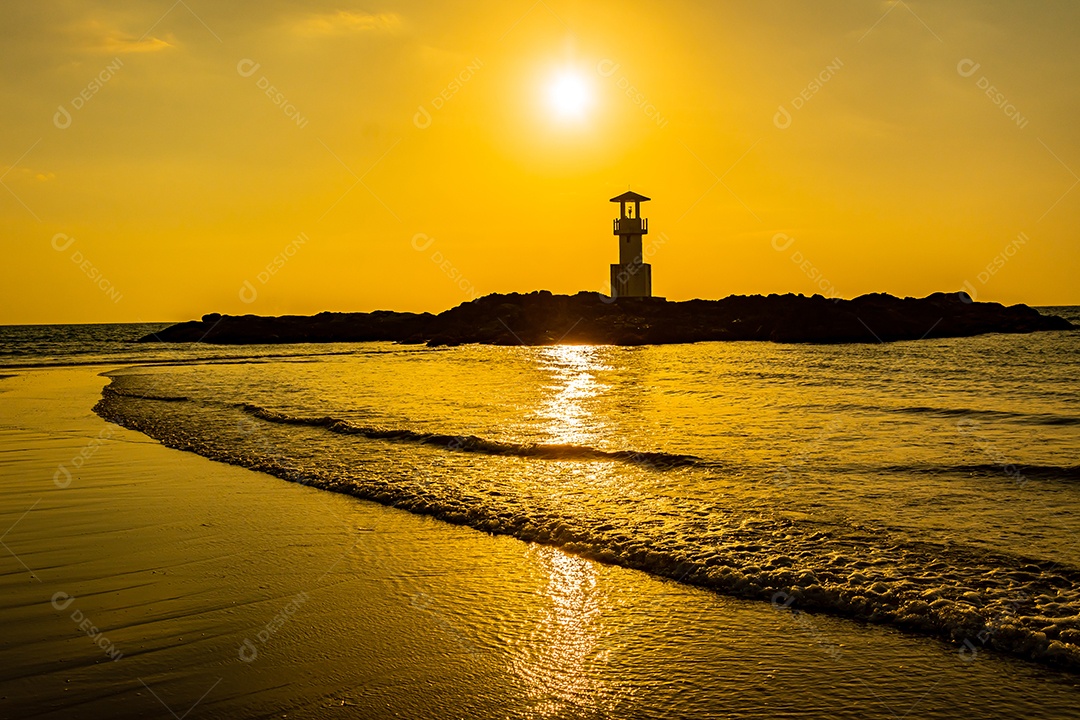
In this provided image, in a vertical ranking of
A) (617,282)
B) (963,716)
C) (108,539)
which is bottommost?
(963,716)

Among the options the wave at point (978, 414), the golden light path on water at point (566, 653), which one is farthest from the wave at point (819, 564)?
the wave at point (978, 414)

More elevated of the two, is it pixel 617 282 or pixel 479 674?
pixel 617 282

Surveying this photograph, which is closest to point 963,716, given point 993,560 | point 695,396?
point 993,560

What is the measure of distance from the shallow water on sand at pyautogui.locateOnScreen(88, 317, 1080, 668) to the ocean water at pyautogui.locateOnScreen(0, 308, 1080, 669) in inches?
1.6

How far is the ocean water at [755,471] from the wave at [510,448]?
74 mm

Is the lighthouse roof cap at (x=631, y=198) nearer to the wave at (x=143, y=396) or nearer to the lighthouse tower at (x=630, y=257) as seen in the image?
the lighthouse tower at (x=630, y=257)

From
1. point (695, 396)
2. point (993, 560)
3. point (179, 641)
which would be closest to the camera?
point (179, 641)

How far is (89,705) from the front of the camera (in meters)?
4.66

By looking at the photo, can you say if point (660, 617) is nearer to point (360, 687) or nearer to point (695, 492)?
point (360, 687)

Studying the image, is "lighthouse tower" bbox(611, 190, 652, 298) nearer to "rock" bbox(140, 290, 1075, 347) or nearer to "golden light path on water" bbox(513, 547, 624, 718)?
"rock" bbox(140, 290, 1075, 347)

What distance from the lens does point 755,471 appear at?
12523 millimetres

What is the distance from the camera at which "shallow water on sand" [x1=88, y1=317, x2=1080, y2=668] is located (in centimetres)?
715

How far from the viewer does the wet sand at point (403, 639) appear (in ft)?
15.8

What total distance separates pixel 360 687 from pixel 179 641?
1.64m
